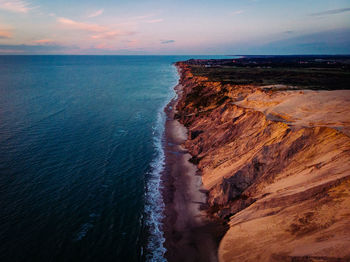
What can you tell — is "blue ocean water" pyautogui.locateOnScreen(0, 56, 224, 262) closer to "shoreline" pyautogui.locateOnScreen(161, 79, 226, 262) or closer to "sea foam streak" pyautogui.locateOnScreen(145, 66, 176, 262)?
"sea foam streak" pyautogui.locateOnScreen(145, 66, 176, 262)

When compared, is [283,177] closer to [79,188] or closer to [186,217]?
[186,217]

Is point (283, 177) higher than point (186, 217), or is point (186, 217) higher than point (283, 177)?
point (283, 177)

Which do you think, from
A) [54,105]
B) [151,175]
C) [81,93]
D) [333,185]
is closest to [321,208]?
[333,185]

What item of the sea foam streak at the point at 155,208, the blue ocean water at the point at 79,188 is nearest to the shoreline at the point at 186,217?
the sea foam streak at the point at 155,208

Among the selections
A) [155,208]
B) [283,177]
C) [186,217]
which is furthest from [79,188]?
[283,177]

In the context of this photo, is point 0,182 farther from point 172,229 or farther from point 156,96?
point 156,96
